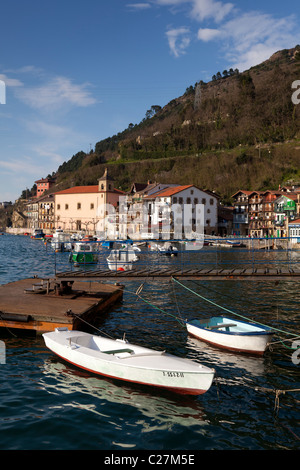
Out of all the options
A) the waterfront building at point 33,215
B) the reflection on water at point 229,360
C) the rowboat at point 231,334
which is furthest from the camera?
the waterfront building at point 33,215

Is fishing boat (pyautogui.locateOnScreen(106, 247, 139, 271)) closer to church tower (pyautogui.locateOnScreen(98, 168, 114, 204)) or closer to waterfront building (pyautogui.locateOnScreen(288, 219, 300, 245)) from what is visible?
waterfront building (pyautogui.locateOnScreen(288, 219, 300, 245))

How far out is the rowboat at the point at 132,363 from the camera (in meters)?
11.1

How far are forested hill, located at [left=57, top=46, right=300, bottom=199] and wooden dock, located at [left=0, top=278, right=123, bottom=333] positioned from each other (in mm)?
113154

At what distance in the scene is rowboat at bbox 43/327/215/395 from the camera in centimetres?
1112

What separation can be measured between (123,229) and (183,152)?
69967 millimetres

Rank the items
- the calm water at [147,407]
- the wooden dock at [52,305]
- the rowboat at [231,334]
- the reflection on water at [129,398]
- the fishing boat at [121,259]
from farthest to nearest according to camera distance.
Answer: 1. the fishing boat at [121,259]
2. the wooden dock at [52,305]
3. the rowboat at [231,334]
4. the reflection on water at [129,398]
5. the calm water at [147,407]

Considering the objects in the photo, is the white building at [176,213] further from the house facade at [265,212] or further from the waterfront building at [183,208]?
the house facade at [265,212]

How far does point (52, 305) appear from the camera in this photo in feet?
61.8

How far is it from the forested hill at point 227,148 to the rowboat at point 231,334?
115202mm

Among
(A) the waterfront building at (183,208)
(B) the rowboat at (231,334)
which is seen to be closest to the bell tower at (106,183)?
(A) the waterfront building at (183,208)

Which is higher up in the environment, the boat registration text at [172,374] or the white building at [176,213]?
the white building at [176,213]

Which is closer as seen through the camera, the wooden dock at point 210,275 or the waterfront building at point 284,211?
the wooden dock at point 210,275

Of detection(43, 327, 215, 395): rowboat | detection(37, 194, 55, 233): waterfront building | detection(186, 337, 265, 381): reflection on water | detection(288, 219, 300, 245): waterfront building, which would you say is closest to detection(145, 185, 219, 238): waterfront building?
detection(288, 219, 300, 245): waterfront building

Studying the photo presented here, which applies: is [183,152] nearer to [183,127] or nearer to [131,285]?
[183,127]
